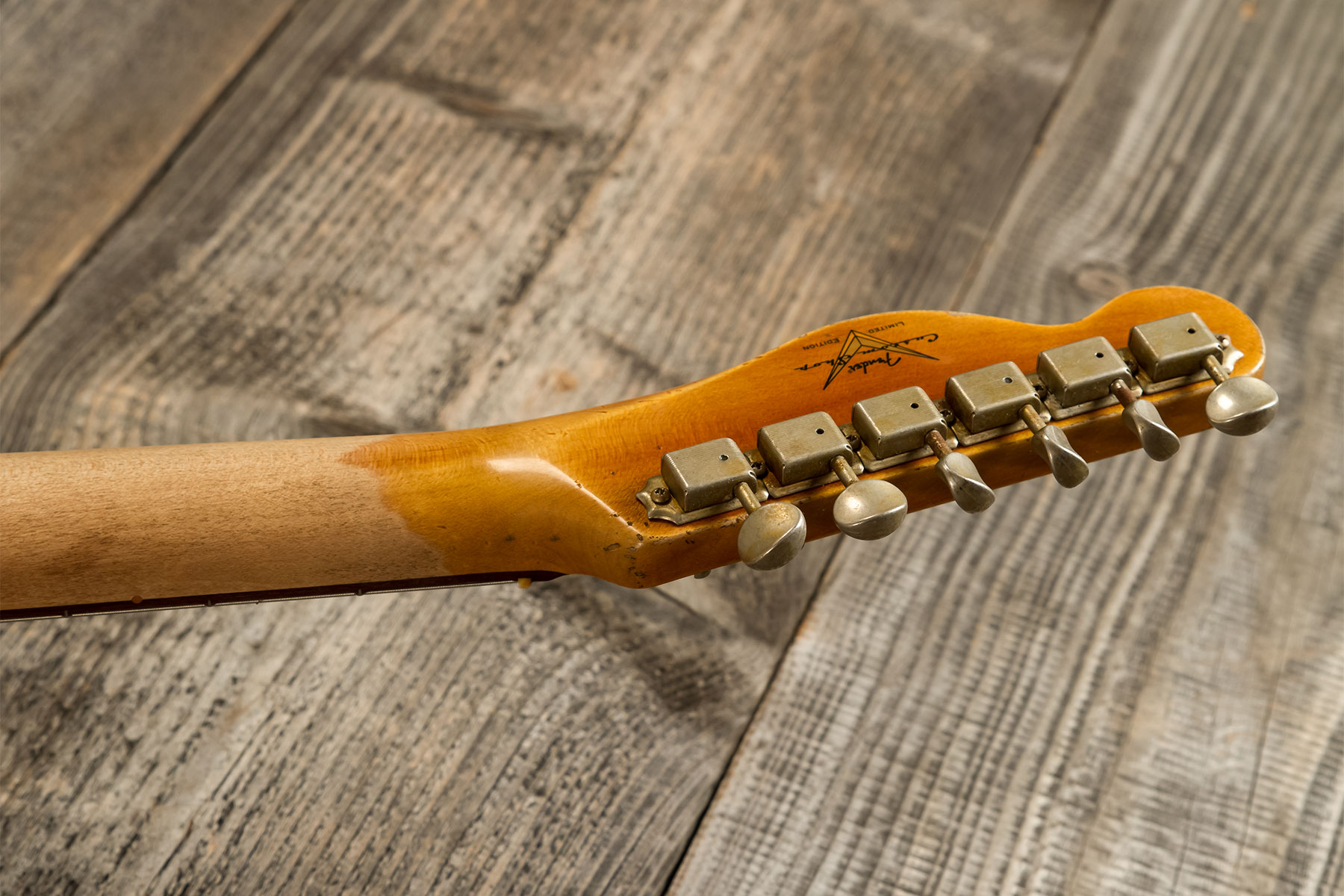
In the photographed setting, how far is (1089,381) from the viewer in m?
0.52

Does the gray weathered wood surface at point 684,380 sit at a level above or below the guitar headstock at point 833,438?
below

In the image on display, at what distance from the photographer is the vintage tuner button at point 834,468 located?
462mm

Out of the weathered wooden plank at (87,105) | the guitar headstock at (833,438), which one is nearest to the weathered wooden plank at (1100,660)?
the guitar headstock at (833,438)

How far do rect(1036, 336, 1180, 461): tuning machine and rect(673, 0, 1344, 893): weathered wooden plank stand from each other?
0.83ft

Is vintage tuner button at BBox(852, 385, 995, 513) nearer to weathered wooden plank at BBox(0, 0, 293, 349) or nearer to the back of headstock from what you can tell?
the back of headstock

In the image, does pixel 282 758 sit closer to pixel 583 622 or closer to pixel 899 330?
pixel 583 622

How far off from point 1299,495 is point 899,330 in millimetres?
435

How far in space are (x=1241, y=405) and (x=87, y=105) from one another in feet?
2.90

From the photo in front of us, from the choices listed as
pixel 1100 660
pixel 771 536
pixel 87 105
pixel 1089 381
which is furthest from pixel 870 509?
pixel 87 105

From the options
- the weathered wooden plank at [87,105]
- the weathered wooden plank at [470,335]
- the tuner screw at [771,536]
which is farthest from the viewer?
the weathered wooden plank at [87,105]

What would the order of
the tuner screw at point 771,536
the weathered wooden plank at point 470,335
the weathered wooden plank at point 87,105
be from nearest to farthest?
the tuner screw at point 771,536, the weathered wooden plank at point 470,335, the weathered wooden plank at point 87,105

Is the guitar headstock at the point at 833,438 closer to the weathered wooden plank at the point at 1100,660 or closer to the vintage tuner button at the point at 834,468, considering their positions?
the vintage tuner button at the point at 834,468

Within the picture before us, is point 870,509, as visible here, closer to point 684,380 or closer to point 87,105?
point 684,380

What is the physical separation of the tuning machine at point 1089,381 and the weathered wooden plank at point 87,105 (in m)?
0.72
